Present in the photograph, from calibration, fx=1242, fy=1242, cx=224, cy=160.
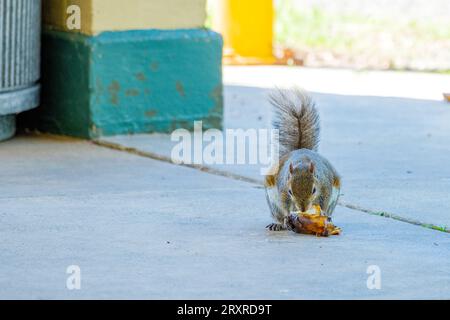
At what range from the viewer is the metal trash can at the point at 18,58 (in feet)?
25.1

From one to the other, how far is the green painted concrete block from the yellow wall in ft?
0.18

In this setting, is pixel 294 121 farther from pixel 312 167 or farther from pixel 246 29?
pixel 246 29

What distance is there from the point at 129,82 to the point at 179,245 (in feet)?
9.68

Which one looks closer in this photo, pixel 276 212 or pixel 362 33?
pixel 276 212

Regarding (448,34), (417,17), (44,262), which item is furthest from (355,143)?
(417,17)

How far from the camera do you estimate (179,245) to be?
523cm

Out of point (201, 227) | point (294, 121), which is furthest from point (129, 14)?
point (201, 227)

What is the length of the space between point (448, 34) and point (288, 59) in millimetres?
1987

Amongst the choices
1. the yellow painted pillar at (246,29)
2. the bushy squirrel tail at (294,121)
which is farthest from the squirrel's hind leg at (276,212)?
the yellow painted pillar at (246,29)

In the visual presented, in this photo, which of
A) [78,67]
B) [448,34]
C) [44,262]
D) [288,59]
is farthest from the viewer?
[448,34]

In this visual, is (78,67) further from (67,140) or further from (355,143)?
(355,143)

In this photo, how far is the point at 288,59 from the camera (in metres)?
12.0

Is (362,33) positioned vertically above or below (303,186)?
below

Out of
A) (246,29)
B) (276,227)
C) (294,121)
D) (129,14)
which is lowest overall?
(276,227)
